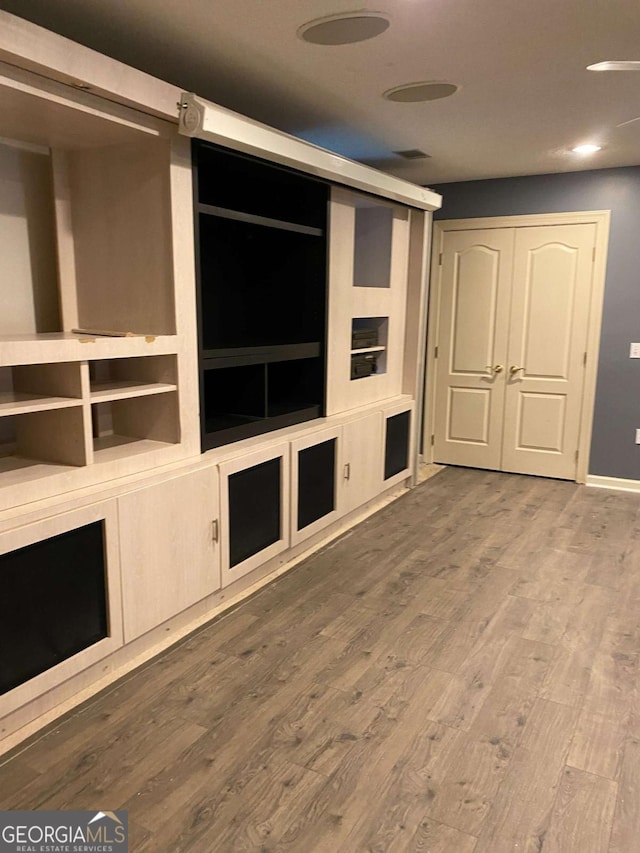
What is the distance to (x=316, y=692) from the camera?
92.4 inches

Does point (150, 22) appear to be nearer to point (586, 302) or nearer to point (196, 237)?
point (196, 237)

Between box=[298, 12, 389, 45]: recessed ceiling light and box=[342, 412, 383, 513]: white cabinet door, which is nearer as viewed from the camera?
box=[298, 12, 389, 45]: recessed ceiling light

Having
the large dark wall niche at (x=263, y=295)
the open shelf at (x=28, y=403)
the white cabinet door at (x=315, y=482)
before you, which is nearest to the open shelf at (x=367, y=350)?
the large dark wall niche at (x=263, y=295)

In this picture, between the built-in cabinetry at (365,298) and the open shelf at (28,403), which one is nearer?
the open shelf at (28,403)

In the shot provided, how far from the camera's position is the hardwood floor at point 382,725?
5.76 feet

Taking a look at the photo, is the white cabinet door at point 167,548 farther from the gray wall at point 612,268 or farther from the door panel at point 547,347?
the gray wall at point 612,268

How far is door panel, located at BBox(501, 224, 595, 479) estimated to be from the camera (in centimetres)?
488

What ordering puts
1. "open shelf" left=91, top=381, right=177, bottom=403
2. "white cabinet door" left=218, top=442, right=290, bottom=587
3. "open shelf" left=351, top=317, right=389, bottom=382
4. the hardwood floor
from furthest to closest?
"open shelf" left=351, top=317, right=389, bottom=382, "white cabinet door" left=218, top=442, right=290, bottom=587, "open shelf" left=91, top=381, right=177, bottom=403, the hardwood floor

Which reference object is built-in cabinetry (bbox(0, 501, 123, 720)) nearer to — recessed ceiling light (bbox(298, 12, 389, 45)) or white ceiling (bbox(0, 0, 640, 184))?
white ceiling (bbox(0, 0, 640, 184))

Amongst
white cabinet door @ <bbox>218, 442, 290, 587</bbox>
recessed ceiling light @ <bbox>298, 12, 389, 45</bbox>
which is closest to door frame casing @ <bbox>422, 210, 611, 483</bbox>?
white cabinet door @ <bbox>218, 442, 290, 587</bbox>

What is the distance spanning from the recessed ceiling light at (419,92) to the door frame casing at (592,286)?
2234 mm

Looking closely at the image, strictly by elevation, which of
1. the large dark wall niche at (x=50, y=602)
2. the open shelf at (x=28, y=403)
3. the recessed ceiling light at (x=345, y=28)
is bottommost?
the large dark wall niche at (x=50, y=602)

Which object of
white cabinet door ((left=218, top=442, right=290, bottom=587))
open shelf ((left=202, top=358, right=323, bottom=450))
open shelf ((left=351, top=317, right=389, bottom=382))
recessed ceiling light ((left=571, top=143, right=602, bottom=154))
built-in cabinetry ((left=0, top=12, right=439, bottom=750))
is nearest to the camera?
built-in cabinetry ((left=0, top=12, right=439, bottom=750))

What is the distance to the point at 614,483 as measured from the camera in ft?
16.4
